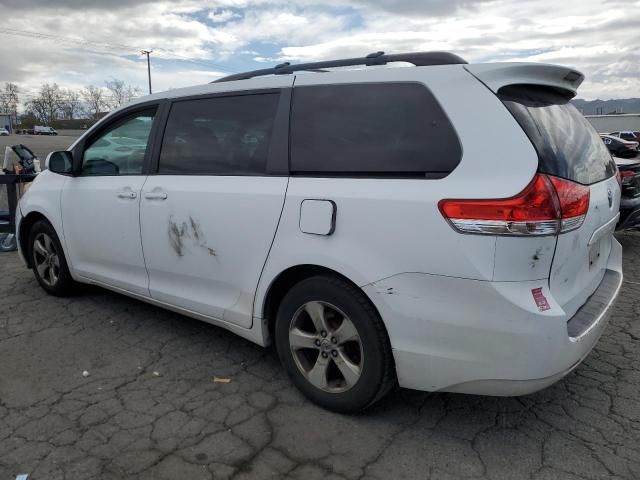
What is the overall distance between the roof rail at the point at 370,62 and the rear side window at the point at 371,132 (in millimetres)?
245

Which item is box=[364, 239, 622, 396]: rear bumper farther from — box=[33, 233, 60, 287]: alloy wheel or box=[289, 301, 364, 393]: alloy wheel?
box=[33, 233, 60, 287]: alloy wheel

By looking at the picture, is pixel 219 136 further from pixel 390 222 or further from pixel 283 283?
pixel 390 222

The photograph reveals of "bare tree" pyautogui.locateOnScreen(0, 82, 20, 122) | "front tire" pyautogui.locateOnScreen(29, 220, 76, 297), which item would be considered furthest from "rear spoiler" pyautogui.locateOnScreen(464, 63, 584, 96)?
"bare tree" pyautogui.locateOnScreen(0, 82, 20, 122)

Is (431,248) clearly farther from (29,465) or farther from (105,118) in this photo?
(105,118)

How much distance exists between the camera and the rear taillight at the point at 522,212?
2.19 m

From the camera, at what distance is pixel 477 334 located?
228 cm

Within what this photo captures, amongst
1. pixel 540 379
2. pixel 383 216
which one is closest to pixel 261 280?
pixel 383 216

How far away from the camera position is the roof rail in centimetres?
266

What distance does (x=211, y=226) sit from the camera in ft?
10.4

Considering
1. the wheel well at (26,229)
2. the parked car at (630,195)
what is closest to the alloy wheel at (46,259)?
the wheel well at (26,229)

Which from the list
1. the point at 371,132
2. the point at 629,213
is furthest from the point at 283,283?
the point at 629,213

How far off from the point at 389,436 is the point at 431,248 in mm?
1021

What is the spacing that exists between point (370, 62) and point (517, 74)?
0.85 meters

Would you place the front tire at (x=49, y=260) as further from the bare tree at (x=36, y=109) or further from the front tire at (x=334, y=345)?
the bare tree at (x=36, y=109)
